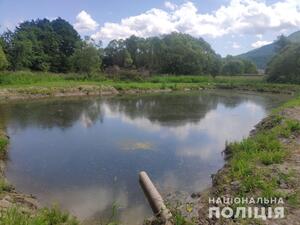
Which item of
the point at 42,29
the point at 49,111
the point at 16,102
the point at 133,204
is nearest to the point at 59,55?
the point at 42,29

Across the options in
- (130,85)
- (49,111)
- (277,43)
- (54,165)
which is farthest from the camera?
(277,43)

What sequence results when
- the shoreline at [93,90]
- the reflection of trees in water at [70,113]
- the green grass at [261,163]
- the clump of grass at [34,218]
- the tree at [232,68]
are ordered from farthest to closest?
the tree at [232,68] < the shoreline at [93,90] < the reflection of trees in water at [70,113] < the green grass at [261,163] < the clump of grass at [34,218]

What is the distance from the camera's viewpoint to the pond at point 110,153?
9.26m

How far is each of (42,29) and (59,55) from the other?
9.75m

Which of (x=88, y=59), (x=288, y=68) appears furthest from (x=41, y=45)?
(x=288, y=68)

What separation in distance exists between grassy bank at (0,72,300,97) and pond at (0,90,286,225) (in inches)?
403

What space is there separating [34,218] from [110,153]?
765 centimetres

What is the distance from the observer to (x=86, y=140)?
16250mm

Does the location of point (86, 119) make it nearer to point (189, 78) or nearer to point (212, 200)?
point (212, 200)

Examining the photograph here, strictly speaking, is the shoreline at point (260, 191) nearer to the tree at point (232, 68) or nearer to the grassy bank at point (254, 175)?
the grassy bank at point (254, 175)

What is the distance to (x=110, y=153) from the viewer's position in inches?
542

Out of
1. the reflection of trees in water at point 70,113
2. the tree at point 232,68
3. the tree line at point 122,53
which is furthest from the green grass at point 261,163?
the tree at point 232,68

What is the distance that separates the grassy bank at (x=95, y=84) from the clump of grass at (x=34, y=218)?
2811cm

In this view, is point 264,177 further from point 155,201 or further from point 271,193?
point 155,201
